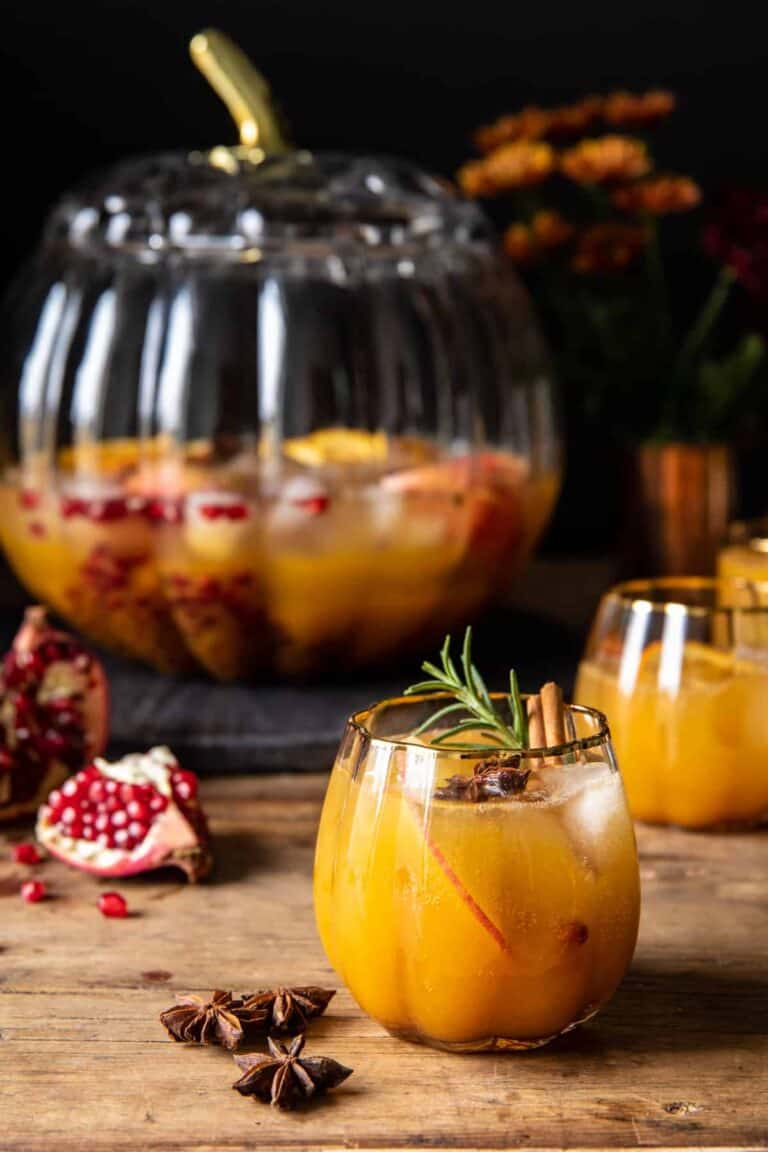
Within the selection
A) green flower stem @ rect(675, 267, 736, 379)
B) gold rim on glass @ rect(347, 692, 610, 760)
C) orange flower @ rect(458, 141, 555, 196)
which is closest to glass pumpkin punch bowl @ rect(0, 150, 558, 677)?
orange flower @ rect(458, 141, 555, 196)

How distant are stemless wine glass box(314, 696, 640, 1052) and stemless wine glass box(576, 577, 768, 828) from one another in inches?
13.7

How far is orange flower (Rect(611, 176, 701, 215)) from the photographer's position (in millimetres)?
2045

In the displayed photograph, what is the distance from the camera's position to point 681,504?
2070mm

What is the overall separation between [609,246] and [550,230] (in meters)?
0.08

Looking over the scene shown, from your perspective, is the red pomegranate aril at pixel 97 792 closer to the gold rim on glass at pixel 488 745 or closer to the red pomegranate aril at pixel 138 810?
the red pomegranate aril at pixel 138 810

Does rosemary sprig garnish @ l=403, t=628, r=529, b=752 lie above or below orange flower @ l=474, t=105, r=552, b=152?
below

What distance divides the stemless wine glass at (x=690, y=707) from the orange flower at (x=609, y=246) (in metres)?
0.91

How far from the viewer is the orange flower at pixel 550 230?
2.11m

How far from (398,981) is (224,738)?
2.07 feet

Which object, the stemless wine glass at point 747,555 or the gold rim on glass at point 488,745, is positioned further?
the stemless wine glass at point 747,555

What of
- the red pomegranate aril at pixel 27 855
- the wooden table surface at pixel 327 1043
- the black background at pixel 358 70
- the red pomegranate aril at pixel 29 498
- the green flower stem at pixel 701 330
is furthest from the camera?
the black background at pixel 358 70

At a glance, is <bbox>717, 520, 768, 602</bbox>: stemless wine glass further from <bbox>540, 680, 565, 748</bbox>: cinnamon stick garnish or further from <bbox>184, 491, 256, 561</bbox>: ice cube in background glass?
<bbox>540, 680, 565, 748</bbox>: cinnamon stick garnish

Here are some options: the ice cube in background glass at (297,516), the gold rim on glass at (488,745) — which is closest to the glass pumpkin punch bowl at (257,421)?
the ice cube in background glass at (297,516)

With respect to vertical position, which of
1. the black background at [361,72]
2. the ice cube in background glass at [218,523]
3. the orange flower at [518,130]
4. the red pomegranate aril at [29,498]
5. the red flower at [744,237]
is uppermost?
the black background at [361,72]
